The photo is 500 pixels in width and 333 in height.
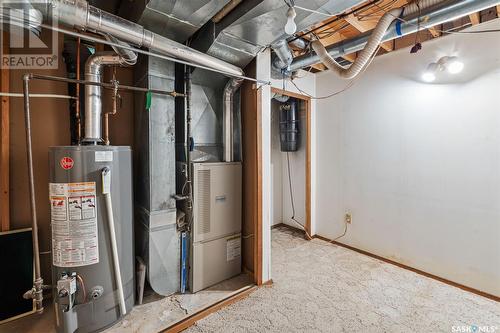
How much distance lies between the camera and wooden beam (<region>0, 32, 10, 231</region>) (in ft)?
5.46

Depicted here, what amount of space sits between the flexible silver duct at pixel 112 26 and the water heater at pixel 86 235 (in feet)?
2.30

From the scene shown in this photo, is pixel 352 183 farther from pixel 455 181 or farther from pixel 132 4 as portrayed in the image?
pixel 132 4

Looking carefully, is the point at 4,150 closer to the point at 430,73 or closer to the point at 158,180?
the point at 158,180

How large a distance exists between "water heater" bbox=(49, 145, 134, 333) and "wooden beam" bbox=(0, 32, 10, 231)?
0.61m

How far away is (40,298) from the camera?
1.39 meters

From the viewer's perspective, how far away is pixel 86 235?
1432mm

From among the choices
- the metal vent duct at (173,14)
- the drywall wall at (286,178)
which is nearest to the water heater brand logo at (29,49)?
the metal vent duct at (173,14)

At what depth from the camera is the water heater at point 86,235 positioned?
1398mm

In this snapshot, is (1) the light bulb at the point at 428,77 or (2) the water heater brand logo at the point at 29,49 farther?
(1) the light bulb at the point at 428,77

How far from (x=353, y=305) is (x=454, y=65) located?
7.41 feet

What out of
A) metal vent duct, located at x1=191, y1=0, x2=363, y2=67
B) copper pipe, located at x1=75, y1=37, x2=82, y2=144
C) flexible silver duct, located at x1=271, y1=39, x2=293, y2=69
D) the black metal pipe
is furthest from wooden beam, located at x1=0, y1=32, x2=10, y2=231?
flexible silver duct, located at x1=271, y1=39, x2=293, y2=69

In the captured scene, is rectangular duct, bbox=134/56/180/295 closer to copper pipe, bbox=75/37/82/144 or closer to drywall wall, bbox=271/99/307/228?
copper pipe, bbox=75/37/82/144

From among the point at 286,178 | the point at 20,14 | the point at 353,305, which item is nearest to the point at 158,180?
the point at 20,14

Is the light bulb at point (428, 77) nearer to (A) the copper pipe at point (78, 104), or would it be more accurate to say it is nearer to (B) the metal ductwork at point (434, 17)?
(B) the metal ductwork at point (434, 17)
